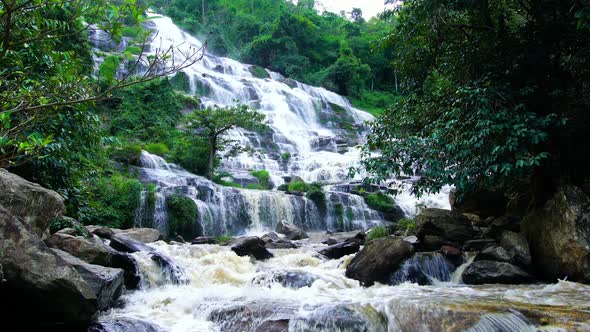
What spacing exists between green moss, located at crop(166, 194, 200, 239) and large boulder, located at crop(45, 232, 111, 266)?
28.5ft

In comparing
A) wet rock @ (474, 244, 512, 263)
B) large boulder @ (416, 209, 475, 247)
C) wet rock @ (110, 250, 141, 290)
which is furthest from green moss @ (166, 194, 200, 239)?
wet rock @ (474, 244, 512, 263)

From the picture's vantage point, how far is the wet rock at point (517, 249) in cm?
743

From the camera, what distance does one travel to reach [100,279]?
19.2 feet

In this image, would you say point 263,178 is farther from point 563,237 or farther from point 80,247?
point 563,237

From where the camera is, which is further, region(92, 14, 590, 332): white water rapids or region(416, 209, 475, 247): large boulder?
region(416, 209, 475, 247): large boulder

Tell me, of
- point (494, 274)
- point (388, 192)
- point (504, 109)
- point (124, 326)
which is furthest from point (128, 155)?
point (504, 109)

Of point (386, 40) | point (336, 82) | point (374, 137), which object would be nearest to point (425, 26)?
point (386, 40)

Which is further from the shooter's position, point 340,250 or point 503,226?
point 340,250

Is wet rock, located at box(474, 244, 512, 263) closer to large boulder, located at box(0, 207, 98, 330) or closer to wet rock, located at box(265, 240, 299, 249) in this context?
wet rock, located at box(265, 240, 299, 249)

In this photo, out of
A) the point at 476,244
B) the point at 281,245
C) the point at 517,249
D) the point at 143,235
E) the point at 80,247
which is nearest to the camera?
the point at 80,247

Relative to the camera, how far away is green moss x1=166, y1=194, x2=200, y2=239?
1555cm

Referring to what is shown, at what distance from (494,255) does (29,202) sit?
7.83 metres

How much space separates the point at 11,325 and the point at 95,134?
2.62 m

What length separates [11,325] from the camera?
504cm
